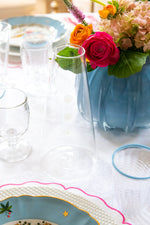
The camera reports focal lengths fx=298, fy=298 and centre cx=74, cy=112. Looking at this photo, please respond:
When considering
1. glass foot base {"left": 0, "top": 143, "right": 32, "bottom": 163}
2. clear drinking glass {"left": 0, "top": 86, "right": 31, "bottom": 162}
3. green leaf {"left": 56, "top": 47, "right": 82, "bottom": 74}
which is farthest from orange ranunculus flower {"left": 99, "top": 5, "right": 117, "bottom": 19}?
glass foot base {"left": 0, "top": 143, "right": 32, "bottom": 163}

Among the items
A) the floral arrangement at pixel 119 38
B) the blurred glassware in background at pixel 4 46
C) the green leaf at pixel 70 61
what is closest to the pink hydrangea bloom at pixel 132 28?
the floral arrangement at pixel 119 38

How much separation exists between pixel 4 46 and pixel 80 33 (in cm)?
36

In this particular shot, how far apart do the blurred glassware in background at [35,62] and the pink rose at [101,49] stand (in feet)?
0.98

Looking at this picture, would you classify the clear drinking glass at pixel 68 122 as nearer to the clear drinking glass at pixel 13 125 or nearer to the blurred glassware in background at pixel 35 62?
the clear drinking glass at pixel 13 125

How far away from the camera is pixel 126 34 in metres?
0.62

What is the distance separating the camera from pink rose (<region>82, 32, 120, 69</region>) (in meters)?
0.58

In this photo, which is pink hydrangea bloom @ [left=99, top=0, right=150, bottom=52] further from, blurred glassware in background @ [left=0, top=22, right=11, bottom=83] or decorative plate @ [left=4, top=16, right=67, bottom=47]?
decorative plate @ [left=4, top=16, right=67, bottom=47]

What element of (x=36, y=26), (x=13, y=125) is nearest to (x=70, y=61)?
(x=13, y=125)

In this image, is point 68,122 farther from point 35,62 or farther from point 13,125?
point 35,62

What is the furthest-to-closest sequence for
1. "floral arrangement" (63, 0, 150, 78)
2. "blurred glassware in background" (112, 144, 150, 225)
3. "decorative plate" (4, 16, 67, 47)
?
"decorative plate" (4, 16, 67, 47) → "floral arrangement" (63, 0, 150, 78) → "blurred glassware in background" (112, 144, 150, 225)

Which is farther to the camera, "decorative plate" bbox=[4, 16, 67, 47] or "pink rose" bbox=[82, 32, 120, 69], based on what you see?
"decorative plate" bbox=[4, 16, 67, 47]

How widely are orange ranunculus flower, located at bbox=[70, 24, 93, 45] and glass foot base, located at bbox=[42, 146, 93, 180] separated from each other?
233 millimetres

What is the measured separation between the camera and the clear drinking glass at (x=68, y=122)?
0.57 metres

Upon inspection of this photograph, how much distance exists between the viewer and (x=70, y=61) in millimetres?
548
